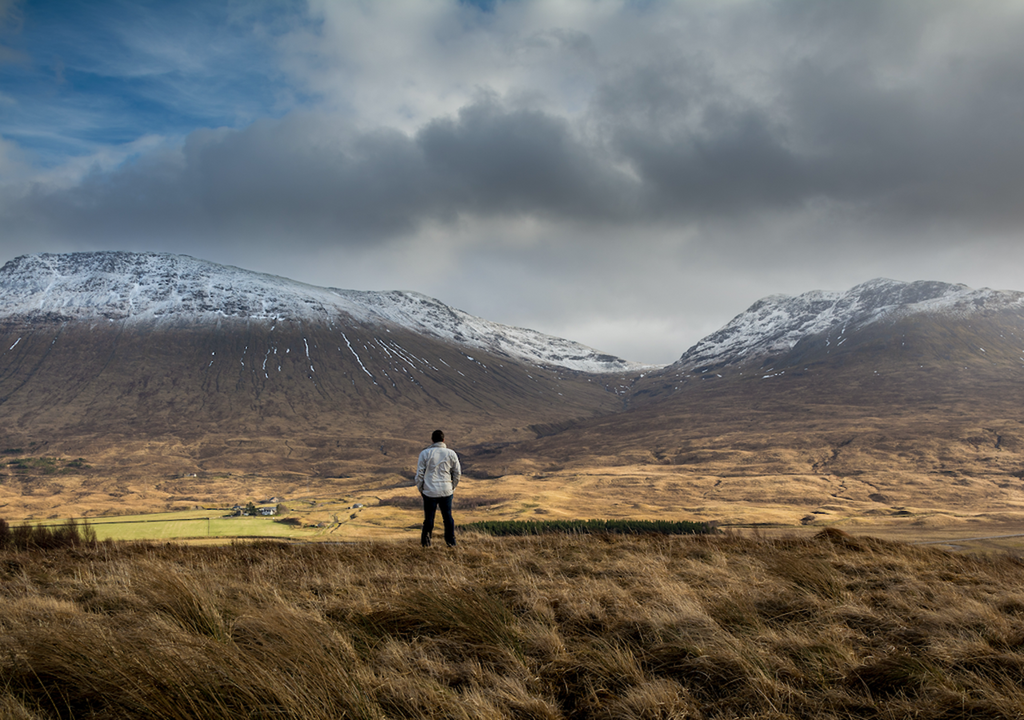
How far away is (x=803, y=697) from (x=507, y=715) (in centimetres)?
222

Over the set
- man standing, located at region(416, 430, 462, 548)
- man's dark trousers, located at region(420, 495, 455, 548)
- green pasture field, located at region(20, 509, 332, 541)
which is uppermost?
man standing, located at region(416, 430, 462, 548)

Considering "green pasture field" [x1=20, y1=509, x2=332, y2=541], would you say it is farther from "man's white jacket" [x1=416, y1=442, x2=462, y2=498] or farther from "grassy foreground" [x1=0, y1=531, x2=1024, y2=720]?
"grassy foreground" [x1=0, y1=531, x2=1024, y2=720]

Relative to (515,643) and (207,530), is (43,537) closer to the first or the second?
(515,643)

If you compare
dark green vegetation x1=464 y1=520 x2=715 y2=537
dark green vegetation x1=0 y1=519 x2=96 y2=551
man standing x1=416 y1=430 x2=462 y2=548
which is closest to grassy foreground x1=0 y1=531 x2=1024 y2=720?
man standing x1=416 y1=430 x2=462 y2=548

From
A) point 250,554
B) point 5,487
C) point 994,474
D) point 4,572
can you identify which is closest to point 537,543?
point 250,554

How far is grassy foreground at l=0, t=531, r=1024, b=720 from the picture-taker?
4.17 metres

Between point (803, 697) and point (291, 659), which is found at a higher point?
point (291, 659)

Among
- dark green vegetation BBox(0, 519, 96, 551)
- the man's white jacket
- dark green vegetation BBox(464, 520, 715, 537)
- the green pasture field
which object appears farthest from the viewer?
the green pasture field

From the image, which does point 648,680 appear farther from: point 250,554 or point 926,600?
point 250,554

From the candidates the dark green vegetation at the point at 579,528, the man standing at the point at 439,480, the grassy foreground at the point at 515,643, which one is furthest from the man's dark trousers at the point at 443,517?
the dark green vegetation at the point at 579,528

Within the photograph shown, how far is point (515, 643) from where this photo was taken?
5.54 m

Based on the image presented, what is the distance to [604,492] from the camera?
348 ft

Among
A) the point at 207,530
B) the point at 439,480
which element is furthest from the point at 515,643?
the point at 207,530

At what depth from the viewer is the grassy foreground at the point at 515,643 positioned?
417 centimetres
